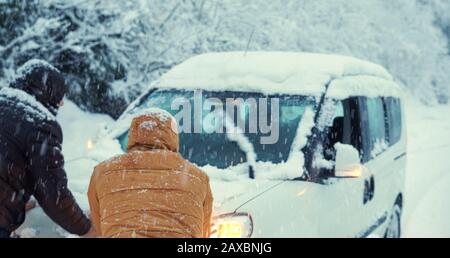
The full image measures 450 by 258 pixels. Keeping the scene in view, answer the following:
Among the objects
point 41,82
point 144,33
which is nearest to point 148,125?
point 41,82

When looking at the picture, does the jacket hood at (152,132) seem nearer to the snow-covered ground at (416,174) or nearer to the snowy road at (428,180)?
the snow-covered ground at (416,174)

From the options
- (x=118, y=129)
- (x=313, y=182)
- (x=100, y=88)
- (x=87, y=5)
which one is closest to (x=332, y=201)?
(x=313, y=182)

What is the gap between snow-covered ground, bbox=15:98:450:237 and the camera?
3549 mm

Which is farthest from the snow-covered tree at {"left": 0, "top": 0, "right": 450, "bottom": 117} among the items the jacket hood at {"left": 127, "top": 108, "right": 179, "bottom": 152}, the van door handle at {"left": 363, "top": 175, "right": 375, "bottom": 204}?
the jacket hood at {"left": 127, "top": 108, "right": 179, "bottom": 152}

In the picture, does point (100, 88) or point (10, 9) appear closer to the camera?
point (10, 9)

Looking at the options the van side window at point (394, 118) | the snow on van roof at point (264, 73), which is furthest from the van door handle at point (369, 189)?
the van side window at point (394, 118)

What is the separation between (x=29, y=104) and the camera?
9.95 feet

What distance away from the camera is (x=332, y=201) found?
388 cm

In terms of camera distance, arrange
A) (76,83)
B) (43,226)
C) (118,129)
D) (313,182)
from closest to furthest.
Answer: (43,226)
(313,182)
(118,129)
(76,83)

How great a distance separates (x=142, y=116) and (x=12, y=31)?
346 inches

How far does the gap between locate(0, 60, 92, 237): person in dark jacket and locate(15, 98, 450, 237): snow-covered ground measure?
0.79ft

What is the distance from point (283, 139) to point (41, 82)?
66.2 inches

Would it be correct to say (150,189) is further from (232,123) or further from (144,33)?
(144,33)
